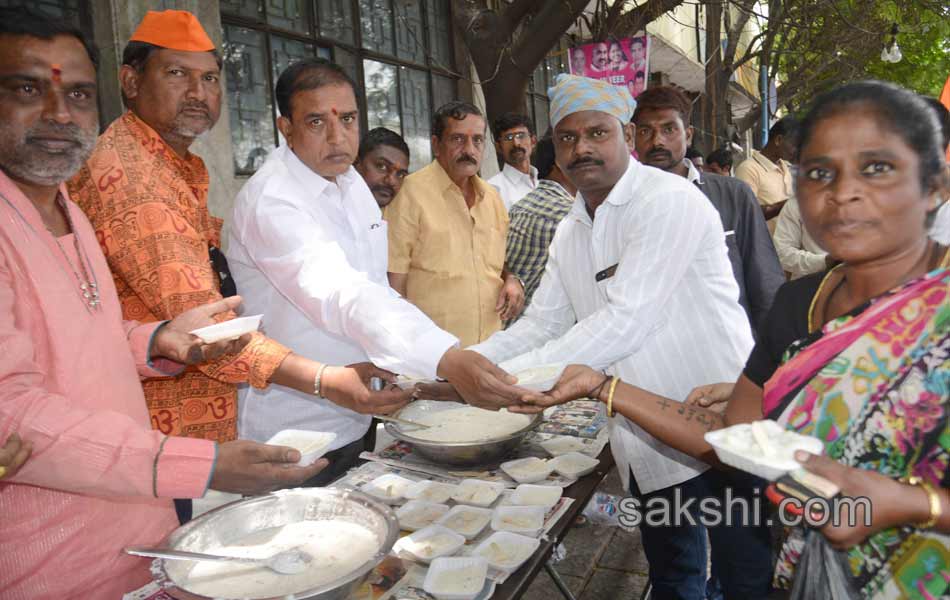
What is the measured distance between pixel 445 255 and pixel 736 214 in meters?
1.65

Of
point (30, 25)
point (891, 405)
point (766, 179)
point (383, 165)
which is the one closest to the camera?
point (891, 405)

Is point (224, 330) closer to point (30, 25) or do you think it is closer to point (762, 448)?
point (30, 25)

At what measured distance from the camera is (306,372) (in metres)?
2.08

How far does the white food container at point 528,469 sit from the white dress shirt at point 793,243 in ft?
9.67

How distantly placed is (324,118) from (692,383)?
1723 millimetres

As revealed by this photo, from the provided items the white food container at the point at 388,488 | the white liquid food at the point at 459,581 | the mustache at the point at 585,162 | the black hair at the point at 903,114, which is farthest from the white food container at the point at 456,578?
the mustache at the point at 585,162

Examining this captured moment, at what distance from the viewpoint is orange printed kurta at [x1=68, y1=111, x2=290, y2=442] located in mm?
1821

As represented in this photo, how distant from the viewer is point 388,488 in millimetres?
2037

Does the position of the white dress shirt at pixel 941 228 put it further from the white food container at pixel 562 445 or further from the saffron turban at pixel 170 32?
the saffron turban at pixel 170 32

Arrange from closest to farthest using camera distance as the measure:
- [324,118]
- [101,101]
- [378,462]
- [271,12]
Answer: [378,462], [324,118], [101,101], [271,12]

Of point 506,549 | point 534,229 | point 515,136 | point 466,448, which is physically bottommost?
point 506,549

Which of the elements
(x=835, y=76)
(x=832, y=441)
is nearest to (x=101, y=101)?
(x=832, y=441)

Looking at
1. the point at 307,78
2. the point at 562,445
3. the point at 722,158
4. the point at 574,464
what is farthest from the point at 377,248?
the point at 722,158

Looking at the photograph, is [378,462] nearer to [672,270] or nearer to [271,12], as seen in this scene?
[672,270]
